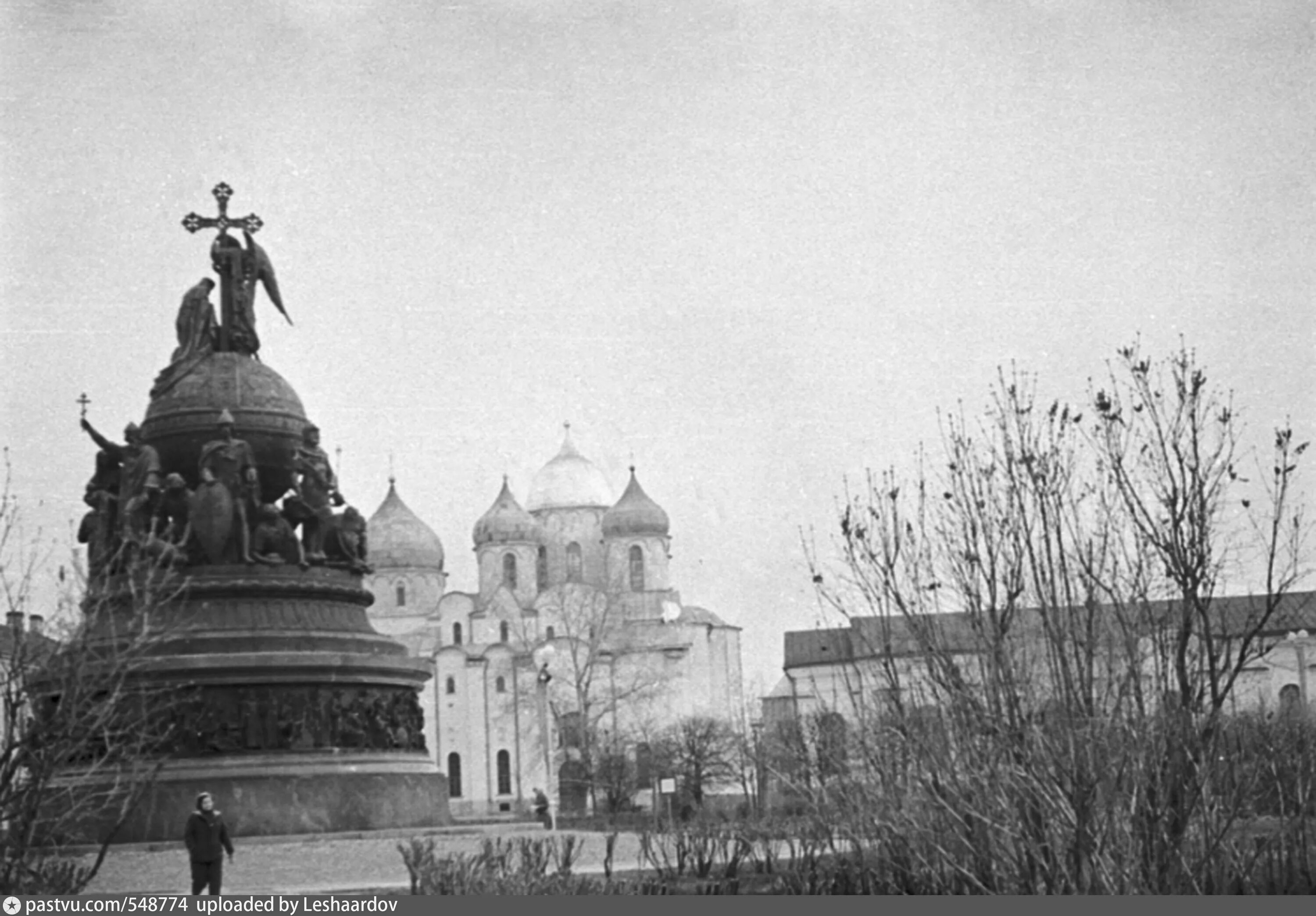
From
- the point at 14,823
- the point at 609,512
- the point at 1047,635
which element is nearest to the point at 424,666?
the point at 14,823

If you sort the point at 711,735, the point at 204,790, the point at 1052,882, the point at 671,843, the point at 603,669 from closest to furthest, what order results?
the point at 1052,882 → the point at 671,843 → the point at 204,790 → the point at 711,735 → the point at 603,669

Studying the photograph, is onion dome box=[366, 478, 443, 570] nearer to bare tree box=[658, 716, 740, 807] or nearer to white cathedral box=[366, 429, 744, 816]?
white cathedral box=[366, 429, 744, 816]

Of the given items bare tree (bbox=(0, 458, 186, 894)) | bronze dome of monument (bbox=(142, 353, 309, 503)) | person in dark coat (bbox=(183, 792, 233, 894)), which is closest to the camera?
bare tree (bbox=(0, 458, 186, 894))

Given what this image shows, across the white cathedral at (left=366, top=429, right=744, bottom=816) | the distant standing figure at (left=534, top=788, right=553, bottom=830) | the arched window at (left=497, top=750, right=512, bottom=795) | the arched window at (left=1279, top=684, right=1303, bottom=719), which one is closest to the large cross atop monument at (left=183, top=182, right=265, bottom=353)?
the distant standing figure at (left=534, top=788, right=553, bottom=830)

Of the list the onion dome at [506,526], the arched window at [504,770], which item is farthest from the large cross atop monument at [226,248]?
the onion dome at [506,526]

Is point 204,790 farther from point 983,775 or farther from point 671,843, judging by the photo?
point 983,775

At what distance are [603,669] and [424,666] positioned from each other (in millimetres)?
49067

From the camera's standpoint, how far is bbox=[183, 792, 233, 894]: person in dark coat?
14.4 metres

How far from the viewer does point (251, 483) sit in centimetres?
2194

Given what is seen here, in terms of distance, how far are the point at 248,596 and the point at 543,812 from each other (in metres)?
16.7

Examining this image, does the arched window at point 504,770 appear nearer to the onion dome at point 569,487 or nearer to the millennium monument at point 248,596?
the onion dome at point 569,487

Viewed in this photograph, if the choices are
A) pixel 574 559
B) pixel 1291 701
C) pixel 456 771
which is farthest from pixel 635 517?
pixel 1291 701

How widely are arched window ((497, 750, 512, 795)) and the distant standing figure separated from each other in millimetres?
22471

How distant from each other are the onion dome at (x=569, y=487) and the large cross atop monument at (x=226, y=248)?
189 ft
